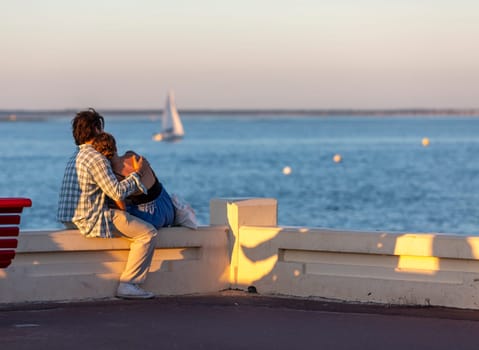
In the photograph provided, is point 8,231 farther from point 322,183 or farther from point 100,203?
point 322,183

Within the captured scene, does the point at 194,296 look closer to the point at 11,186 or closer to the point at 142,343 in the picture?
the point at 142,343

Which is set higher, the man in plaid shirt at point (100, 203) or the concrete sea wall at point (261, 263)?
the man in plaid shirt at point (100, 203)

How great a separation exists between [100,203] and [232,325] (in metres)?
1.56

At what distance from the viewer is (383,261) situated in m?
8.38

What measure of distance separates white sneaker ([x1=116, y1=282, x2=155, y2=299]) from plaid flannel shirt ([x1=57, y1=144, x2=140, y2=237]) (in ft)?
1.36

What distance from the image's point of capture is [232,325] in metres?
7.43

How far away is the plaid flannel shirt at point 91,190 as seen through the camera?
26.9 ft

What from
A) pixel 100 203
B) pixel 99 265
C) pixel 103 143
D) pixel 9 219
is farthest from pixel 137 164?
pixel 9 219

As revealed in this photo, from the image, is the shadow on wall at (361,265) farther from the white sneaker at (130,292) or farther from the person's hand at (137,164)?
the person's hand at (137,164)

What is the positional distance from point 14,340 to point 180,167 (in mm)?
66312

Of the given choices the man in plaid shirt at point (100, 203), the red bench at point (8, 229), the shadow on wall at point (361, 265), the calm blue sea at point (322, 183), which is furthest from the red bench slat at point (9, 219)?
the calm blue sea at point (322, 183)

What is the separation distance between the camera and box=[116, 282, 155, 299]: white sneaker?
331 inches

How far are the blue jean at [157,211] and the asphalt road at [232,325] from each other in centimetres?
62

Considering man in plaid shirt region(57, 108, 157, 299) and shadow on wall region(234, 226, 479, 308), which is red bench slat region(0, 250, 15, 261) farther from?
shadow on wall region(234, 226, 479, 308)
